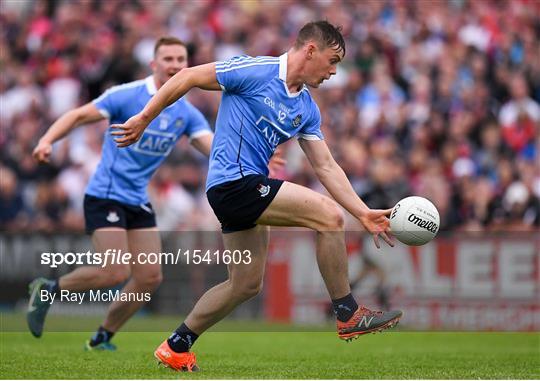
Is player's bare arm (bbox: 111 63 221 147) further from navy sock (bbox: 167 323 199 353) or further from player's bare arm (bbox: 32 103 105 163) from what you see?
player's bare arm (bbox: 32 103 105 163)

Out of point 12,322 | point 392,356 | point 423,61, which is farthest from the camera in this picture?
point 423,61

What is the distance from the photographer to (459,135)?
63.7 ft

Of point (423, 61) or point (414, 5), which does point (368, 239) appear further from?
point (414, 5)

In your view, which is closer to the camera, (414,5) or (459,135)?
(459,135)

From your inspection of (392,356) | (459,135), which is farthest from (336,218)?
(459,135)

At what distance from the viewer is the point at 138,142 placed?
11.7 meters

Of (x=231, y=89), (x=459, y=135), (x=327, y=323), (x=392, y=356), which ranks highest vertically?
(x=231, y=89)

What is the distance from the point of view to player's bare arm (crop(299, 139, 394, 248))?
904 cm

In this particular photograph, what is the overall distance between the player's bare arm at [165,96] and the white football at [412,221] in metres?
1.70

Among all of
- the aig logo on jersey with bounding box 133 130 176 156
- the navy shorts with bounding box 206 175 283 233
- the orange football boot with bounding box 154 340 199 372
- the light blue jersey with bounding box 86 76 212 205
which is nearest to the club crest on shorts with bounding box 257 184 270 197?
the navy shorts with bounding box 206 175 283 233

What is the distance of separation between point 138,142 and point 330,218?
3.50 metres

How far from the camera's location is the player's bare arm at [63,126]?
11062mm

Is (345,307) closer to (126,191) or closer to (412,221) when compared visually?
(412,221)

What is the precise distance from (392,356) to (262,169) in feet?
10.2
